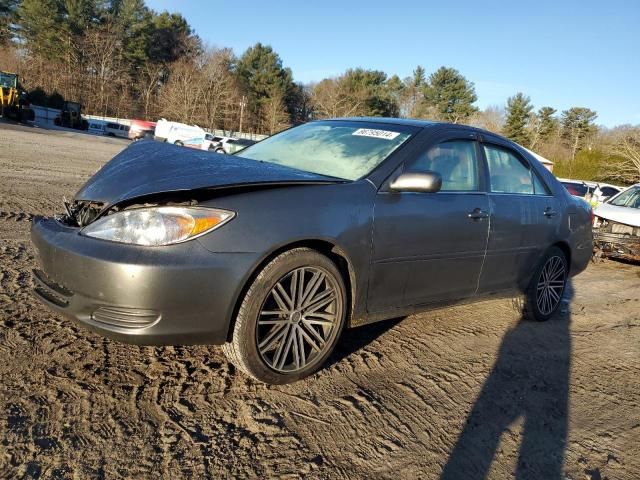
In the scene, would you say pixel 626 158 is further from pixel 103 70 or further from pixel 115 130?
pixel 103 70

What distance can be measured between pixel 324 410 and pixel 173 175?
1.46m

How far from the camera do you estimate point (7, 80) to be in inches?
1453

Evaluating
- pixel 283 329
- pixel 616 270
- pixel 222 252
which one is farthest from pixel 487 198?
pixel 616 270

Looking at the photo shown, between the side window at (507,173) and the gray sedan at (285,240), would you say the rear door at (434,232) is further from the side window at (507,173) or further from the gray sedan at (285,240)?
the side window at (507,173)

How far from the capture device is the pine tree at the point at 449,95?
65.6 m

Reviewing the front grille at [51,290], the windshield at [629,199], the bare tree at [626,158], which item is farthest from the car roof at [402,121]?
the bare tree at [626,158]

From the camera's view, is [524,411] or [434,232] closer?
[524,411]

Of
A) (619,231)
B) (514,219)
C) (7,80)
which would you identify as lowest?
(619,231)

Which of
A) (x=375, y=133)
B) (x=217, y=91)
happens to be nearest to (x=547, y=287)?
(x=375, y=133)

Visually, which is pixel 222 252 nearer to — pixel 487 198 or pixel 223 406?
pixel 223 406

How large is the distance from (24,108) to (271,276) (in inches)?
1721

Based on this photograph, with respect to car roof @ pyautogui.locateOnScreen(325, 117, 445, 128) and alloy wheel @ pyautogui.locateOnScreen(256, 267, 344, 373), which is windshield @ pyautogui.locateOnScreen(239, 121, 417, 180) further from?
alloy wheel @ pyautogui.locateOnScreen(256, 267, 344, 373)

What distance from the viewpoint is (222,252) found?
7.59 ft

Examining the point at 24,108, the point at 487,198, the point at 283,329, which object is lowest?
the point at 283,329
